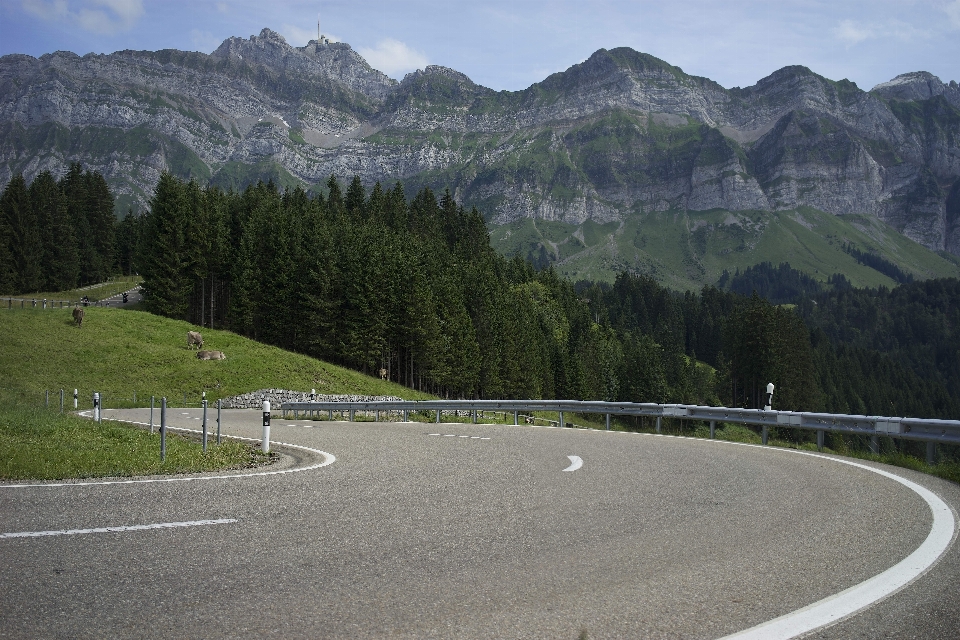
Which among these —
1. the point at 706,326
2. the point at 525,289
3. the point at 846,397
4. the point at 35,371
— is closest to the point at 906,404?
the point at 846,397

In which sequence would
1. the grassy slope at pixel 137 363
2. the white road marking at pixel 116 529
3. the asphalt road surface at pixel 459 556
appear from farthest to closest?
the grassy slope at pixel 137 363 < the white road marking at pixel 116 529 < the asphalt road surface at pixel 459 556

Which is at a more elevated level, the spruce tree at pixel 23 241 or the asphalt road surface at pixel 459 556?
the spruce tree at pixel 23 241

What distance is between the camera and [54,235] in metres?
93.9

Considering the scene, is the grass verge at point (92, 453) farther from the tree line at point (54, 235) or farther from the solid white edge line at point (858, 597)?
the tree line at point (54, 235)

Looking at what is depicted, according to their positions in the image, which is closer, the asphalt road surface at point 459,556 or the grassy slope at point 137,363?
the asphalt road surface at point 459,556

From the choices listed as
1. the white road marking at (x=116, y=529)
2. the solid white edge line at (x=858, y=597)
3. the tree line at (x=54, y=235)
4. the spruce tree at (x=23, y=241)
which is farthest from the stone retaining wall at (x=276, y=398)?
the spruce tree at (x=23, y=241)

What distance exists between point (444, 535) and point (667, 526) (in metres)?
2.39

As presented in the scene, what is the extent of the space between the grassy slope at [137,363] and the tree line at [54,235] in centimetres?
3801

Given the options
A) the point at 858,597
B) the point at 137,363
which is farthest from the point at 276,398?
the point at 858,597

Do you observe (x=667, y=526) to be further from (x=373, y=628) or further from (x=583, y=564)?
(x=373, y=628)

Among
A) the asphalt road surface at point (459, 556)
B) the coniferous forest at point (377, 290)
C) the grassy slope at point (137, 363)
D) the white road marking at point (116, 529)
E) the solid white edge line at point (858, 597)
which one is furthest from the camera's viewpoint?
the coniferous forest at point (377, 290)

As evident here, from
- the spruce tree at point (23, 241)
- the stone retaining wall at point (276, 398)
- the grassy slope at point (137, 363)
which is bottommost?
the stone retaining wall at point (276, 398)

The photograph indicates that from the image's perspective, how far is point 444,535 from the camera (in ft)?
22.8

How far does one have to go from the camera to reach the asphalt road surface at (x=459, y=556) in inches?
177
